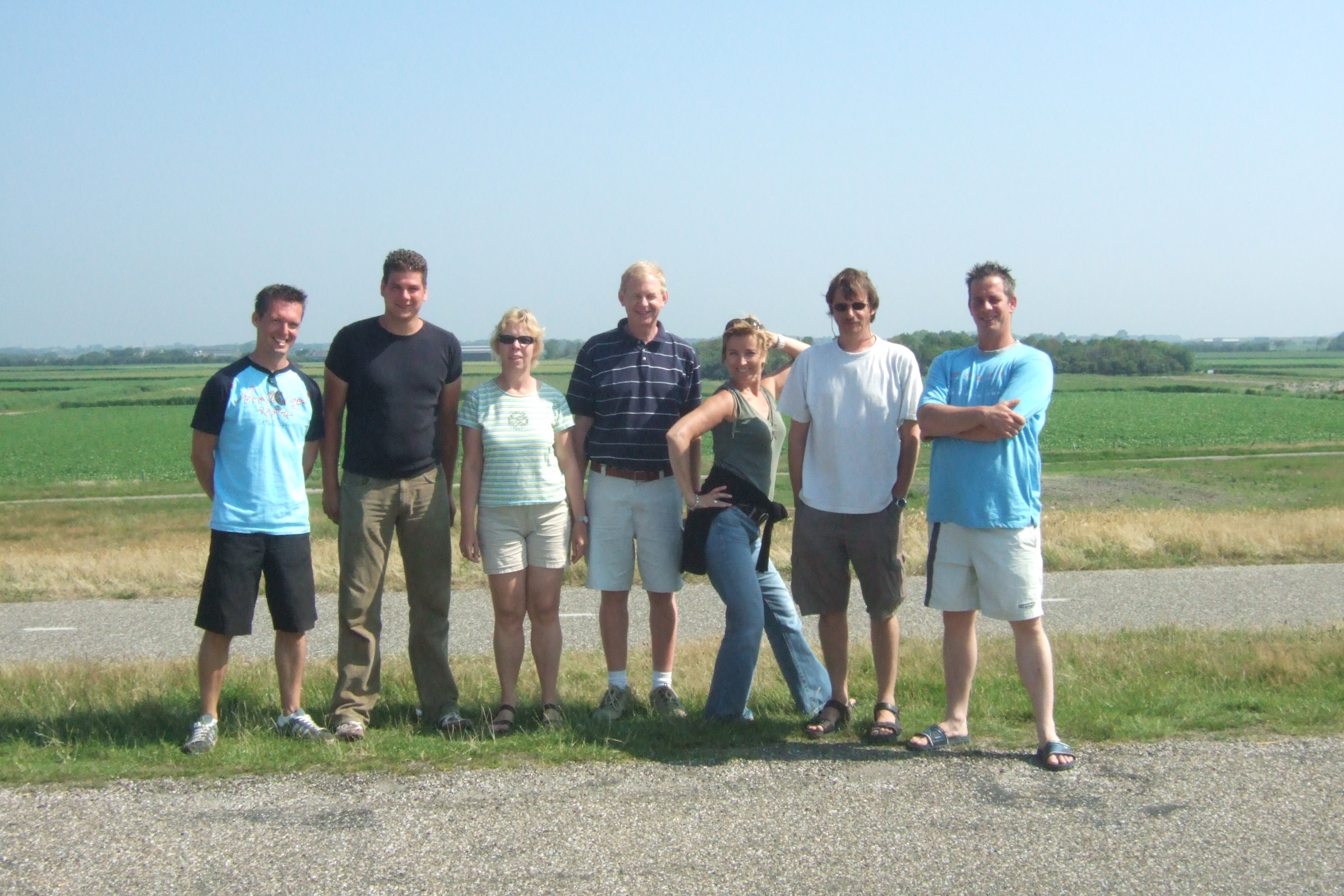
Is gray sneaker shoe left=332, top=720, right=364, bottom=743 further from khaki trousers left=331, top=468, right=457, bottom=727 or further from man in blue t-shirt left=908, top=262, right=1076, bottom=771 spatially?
man in blue t-shirt left=908, top=262, right=1076, bottom=771

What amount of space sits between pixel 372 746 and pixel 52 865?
4.51ft

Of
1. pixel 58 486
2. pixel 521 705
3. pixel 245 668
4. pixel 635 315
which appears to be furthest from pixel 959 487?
pixel 58 486

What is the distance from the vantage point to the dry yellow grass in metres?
10.6

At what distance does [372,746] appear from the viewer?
4.61 meters

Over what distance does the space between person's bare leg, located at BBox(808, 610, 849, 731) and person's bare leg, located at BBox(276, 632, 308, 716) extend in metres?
2.30

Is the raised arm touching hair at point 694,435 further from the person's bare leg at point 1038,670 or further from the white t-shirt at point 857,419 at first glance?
the person's bare leg at point 1038,670

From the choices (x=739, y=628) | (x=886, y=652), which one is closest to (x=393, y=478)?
(x=739, y=628)

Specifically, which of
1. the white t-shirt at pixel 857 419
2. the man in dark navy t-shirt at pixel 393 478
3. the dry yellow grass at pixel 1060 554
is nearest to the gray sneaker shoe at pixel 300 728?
the man in dark navy t-shirt at pixel 393 478

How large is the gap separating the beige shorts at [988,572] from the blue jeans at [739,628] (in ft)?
2.46

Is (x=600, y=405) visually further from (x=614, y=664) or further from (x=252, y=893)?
(x=252, y=893)

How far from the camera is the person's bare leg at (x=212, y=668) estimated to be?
485 cm

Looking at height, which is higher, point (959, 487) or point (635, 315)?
point (635, 315)

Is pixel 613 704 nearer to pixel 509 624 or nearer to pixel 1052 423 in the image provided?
pixel 509 624

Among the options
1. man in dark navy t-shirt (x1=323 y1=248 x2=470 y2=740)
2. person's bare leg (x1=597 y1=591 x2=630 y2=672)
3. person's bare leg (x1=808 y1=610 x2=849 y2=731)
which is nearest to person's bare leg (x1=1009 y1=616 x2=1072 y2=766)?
person's bare leg (x1=808 y1=610 x2=849 y2=731)
